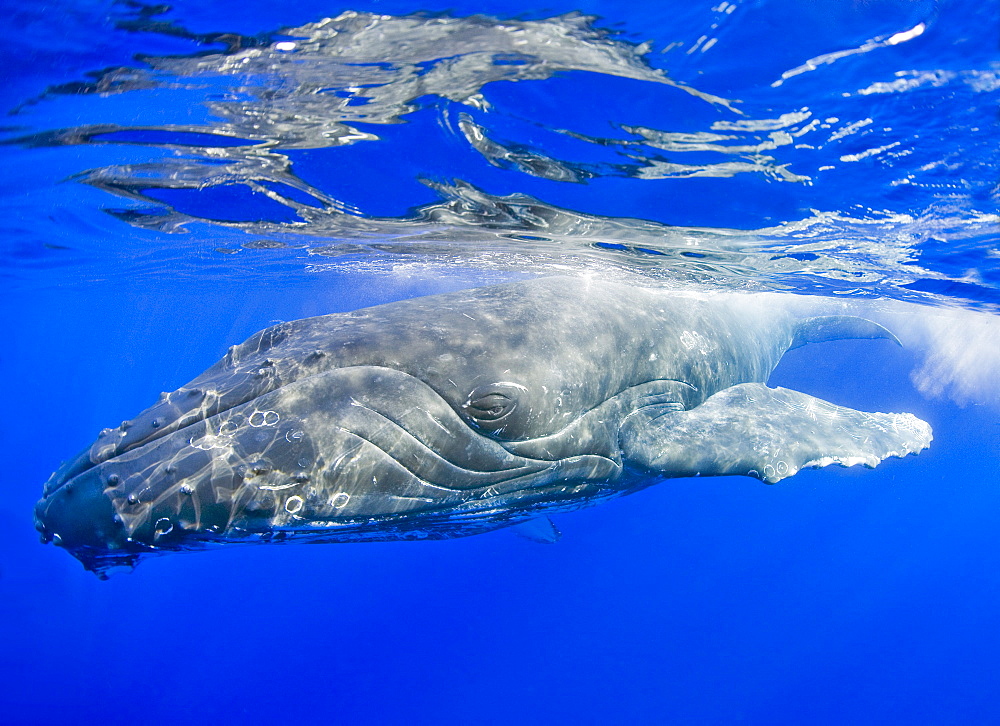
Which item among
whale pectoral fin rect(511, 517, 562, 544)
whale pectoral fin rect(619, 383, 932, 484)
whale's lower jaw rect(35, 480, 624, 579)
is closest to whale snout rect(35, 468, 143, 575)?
whale's lower jaw rect(35, 480, 624, 579)

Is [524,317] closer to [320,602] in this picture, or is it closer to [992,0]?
[992,0]

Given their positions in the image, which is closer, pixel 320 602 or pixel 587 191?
pixel 587 191

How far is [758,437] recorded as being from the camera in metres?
6.15

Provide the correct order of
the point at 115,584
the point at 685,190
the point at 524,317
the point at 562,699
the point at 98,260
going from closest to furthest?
the point at 524,317, the point at 685,190, the point at 98,260, the point at 562,699, the point at 115,584

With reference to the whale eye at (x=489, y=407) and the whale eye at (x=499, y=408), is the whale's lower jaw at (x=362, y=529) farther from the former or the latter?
the whale eye at (x=489, y=407)

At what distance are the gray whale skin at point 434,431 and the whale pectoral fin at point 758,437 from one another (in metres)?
0.03

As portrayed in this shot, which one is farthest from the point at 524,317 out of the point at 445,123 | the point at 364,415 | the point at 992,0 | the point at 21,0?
the point at 21,0

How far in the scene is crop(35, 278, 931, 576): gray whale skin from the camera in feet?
12.0

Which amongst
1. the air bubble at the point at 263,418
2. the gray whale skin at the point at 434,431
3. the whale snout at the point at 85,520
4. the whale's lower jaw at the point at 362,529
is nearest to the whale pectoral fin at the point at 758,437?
the gray whale skin at the point at 434,431

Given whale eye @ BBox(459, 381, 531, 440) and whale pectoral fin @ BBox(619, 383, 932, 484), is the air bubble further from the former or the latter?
whale pectoral fin @ BBox(619, 383, 932, 484)

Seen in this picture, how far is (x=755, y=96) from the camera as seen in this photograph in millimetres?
6363

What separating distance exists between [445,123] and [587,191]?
10.5 ft

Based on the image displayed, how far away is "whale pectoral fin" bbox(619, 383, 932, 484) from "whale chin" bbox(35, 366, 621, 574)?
1.49 m

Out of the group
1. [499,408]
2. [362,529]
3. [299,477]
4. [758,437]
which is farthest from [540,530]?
[299,477]
